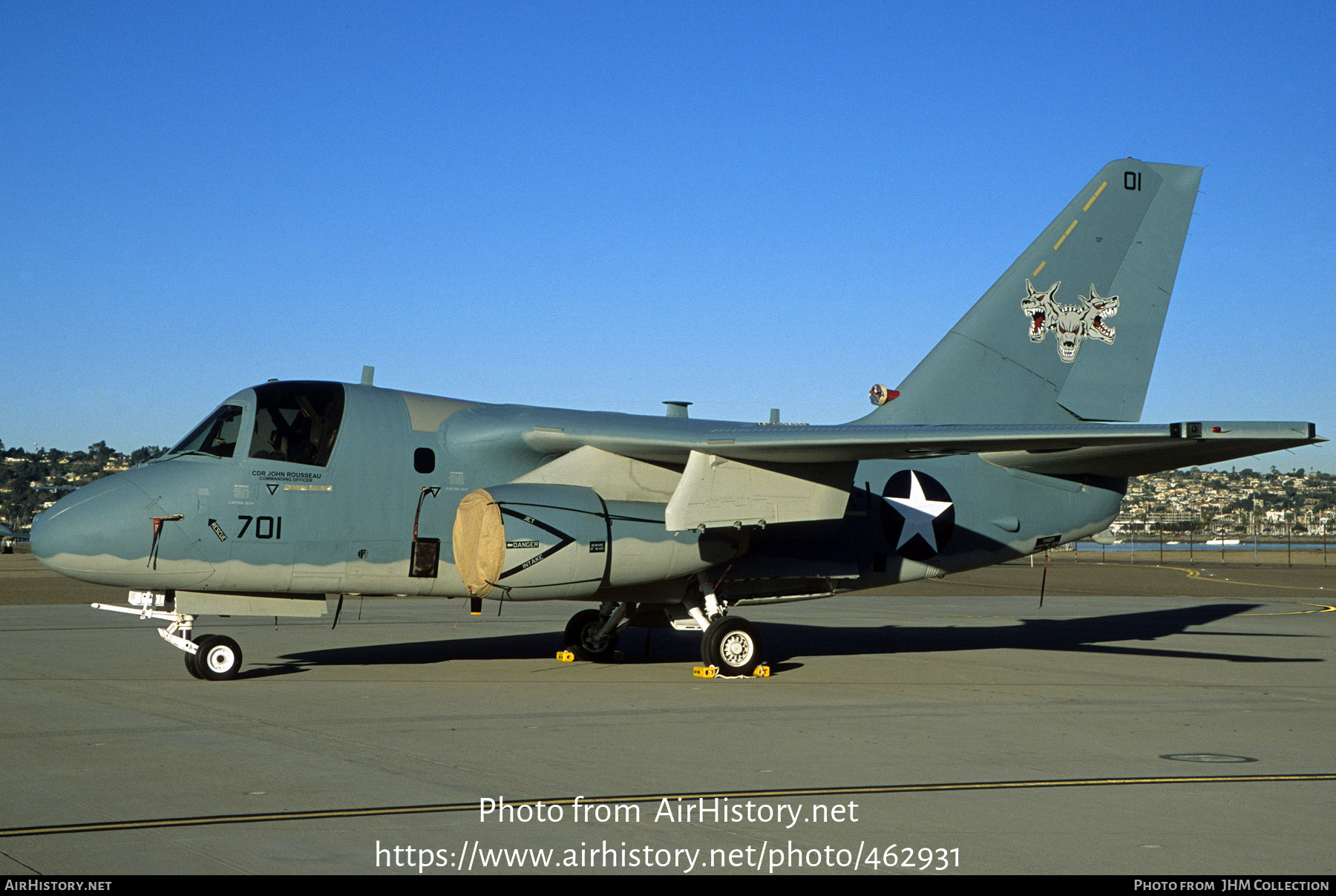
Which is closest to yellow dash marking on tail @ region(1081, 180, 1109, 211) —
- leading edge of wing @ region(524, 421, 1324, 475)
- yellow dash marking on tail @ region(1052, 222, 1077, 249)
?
yellow dash marking on tail @ region(1052, 222, 1077, 249)

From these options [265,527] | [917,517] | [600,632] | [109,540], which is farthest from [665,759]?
[917,517]

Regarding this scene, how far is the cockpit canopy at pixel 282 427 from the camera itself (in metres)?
12.7

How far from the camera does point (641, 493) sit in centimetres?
1388

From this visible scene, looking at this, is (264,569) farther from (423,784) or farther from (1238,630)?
(1238,630)

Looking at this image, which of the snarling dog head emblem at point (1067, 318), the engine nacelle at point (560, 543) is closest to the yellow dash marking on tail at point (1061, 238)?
the snarling dog head emblem at point (1067, 318)

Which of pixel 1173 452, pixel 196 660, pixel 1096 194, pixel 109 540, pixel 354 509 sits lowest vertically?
pixel 196 660

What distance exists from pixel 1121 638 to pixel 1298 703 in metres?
8.12

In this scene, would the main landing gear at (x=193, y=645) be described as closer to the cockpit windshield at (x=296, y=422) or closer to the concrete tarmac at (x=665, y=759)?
the concrete tarmac at (x=665, y=759)

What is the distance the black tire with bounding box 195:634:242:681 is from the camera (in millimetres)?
A: 12695

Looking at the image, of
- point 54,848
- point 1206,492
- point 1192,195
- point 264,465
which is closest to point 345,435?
point 264,465

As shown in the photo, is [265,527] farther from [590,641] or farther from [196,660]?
[590,641]

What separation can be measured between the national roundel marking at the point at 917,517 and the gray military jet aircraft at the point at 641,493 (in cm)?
3

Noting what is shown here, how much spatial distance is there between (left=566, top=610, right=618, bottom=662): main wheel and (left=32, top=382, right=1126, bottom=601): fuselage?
185cm

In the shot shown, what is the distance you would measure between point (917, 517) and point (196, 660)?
9.25 m
